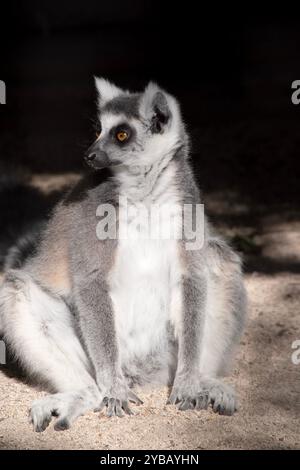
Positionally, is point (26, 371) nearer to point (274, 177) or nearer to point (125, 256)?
point (125, 256)

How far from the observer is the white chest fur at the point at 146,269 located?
4.37 meters

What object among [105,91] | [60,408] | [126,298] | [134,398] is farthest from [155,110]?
[60,408]

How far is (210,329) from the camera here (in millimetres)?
4730

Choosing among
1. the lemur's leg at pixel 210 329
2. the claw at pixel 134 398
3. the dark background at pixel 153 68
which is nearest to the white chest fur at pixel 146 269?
the lemur's leg at pixel 210 329

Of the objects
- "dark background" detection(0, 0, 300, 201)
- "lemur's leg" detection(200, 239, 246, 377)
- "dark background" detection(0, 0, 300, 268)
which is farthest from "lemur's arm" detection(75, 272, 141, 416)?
"dark background" detection(0, 0, 300, 201)

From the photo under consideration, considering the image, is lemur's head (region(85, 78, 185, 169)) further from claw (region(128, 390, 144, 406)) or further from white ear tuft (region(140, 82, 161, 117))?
claw (region(128, 390, 144, 406))

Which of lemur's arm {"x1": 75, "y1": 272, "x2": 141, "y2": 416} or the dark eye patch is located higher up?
the dark eye patch

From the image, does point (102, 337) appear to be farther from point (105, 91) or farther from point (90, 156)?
point (105, 91)

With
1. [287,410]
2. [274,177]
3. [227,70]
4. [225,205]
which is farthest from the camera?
[227,70]

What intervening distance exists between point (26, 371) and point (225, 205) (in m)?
3.94

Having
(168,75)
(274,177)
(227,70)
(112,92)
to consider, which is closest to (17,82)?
(168,75)

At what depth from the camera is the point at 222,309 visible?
4.77 metres

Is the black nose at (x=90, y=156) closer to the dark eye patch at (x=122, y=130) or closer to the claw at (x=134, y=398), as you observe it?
the dark eye patch at (x=122, y=130)

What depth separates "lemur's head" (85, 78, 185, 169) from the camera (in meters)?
4.44
